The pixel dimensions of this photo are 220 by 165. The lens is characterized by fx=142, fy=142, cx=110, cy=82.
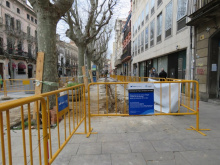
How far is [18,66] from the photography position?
97.5 ft

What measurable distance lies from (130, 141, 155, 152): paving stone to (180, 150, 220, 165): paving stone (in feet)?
2.05

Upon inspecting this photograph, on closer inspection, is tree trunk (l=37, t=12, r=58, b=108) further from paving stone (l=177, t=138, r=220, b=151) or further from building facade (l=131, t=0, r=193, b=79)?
building facade (l=131, t=0, r=193, b=79)

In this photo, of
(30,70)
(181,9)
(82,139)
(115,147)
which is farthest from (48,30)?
(30,70)

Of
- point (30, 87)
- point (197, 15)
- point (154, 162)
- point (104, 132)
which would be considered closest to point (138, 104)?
point (104, 132)

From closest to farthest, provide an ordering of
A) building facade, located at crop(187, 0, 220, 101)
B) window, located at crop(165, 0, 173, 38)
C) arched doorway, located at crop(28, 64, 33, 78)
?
building facade, located at crop(187, 0, 220, 101) → window, located at crop(165, 0, 173, 38) → arched doorway, located at crop(28, 64, 33, 78)

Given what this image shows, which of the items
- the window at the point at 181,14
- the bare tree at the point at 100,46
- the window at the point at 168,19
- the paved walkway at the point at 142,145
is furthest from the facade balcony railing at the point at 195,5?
the bare tree at the point at 100,46

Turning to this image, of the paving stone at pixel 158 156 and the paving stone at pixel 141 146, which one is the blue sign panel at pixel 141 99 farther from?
the paving stone at pixel 158 156

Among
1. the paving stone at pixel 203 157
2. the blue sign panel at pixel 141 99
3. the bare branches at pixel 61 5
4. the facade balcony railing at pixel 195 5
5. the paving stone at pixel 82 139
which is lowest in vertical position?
the paving stone at pixel 203 157

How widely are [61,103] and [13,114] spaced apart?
12.7 ft

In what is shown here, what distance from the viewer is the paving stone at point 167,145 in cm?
295

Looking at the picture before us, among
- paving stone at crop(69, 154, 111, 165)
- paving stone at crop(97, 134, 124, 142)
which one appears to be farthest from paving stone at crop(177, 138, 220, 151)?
paving stone at crop(69, 154, 111, 165)

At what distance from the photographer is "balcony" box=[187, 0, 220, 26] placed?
6.30 meters

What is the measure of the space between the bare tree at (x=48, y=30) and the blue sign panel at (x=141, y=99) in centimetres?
274

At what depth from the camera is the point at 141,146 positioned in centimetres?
308
